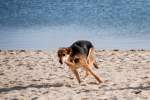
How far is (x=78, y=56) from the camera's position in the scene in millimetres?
11422

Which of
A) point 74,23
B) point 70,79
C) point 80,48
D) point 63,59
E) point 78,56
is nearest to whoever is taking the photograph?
point 63,59

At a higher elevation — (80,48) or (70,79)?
(80,48)

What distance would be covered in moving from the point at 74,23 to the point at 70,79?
57.1 ft

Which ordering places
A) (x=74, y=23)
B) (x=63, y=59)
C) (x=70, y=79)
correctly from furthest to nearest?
1. (x=74, y=23)
2. (x=70, y=79)
3. (x=63, y=59)

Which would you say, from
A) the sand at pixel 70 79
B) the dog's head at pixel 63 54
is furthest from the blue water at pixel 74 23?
the dog's head at pixel 63 54

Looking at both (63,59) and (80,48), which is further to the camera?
Answer: (80,48)

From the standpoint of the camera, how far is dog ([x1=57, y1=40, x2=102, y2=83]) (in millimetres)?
11102

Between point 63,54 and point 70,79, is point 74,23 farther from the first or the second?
point 63,54

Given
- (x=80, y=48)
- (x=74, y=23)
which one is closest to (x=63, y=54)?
(x=80, y=48)

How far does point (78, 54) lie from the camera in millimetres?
11445

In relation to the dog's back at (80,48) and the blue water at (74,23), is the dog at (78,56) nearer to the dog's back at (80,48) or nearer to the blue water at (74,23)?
the dog's back at (80,48)

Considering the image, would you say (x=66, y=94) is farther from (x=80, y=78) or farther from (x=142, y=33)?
(x=142, y=33)

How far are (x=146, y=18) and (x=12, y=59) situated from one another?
1514 centimetres

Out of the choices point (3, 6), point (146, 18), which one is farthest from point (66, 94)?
point (3, 6)
